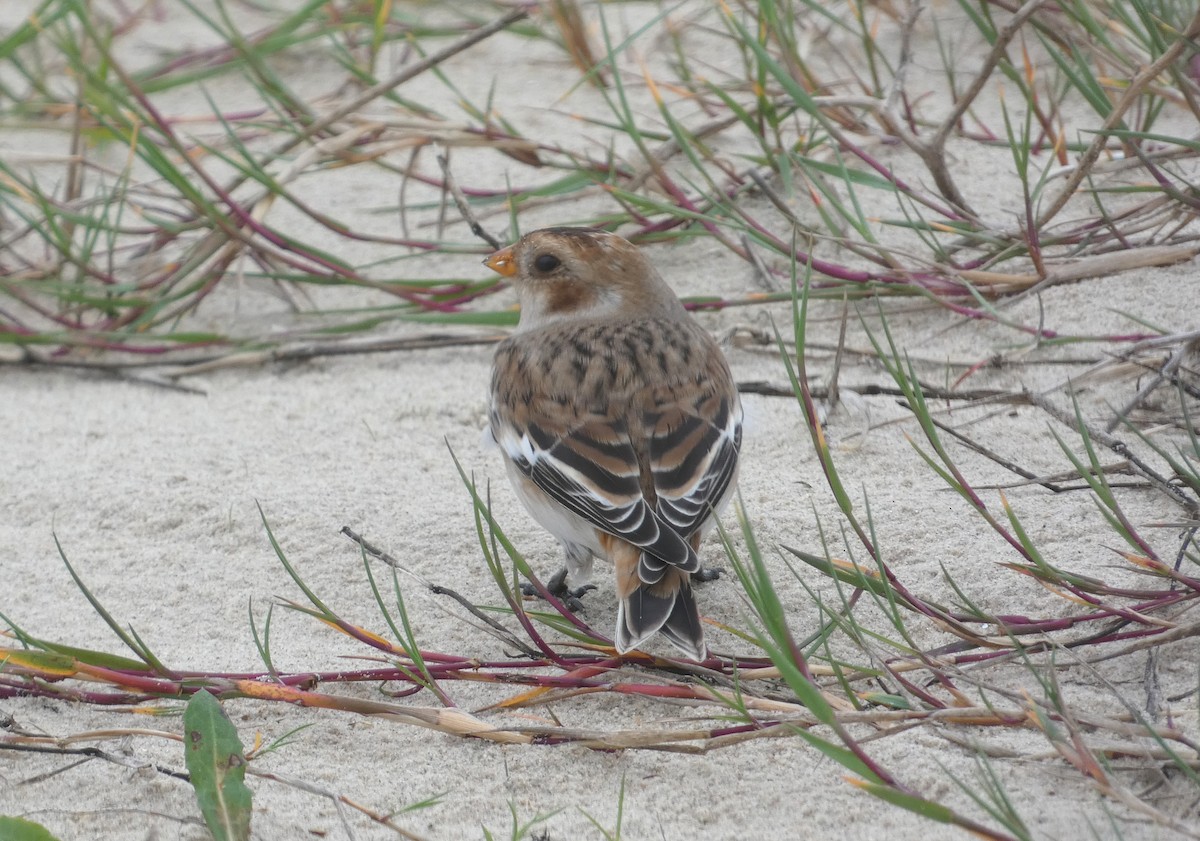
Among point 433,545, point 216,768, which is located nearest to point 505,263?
point 433,545

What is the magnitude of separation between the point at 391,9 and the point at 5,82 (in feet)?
5.47

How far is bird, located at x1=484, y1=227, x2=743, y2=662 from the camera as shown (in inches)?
97.7

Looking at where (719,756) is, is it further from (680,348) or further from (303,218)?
(303,218)

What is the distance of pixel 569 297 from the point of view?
133 inches

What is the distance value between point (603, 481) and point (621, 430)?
0.16m

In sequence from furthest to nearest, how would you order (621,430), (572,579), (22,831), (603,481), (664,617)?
(572,579) < (621,430) < (603,481) < (664,617) < (22,831)

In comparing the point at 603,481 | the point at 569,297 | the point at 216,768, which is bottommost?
the point at 216,768

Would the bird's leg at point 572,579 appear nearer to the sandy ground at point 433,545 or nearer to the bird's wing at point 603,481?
the sandy ground at point 433,545

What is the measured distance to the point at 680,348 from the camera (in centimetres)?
301

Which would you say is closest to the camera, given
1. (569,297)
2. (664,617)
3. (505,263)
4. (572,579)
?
(664,617)

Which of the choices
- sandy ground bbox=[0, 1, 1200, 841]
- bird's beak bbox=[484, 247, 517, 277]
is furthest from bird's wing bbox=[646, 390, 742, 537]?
bird's beak bbox=[484, 247, 517, 277]

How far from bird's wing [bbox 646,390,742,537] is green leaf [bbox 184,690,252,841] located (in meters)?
0.87

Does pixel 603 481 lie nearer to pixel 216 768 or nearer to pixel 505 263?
pixel 216 768

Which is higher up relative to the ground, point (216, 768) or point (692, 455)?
point (692, 455)
